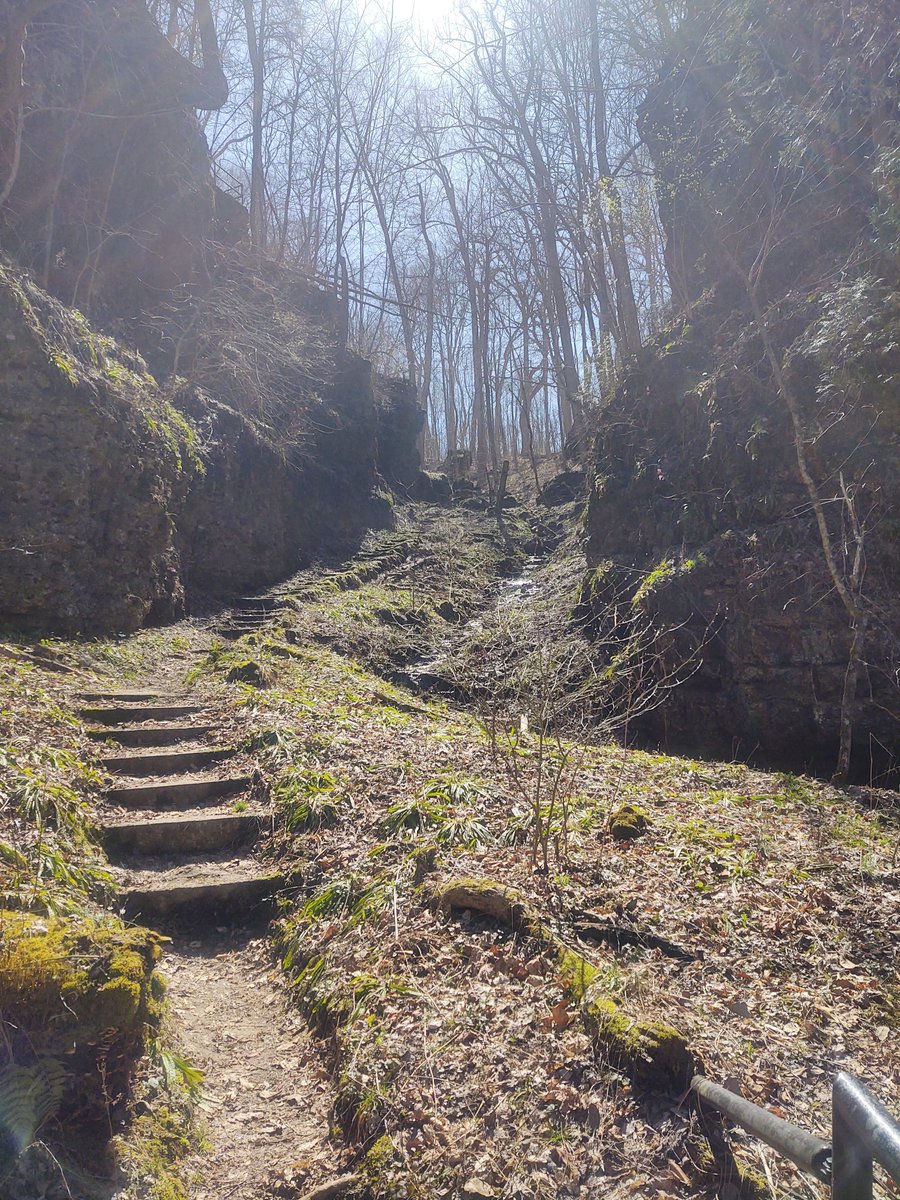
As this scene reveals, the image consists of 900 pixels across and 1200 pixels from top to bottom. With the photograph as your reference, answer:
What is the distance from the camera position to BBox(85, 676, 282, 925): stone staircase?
193 inches

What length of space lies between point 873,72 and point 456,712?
11.2 metres

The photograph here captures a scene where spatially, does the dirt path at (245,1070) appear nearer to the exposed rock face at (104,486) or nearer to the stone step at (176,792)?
the stone step at (176,792)

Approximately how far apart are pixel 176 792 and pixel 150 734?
4.26 feet

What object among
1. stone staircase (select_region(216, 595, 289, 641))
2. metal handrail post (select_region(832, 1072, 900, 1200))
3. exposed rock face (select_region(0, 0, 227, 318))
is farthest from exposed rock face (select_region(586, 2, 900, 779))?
exposed rock face (select_region(0, 0, 227, 318))

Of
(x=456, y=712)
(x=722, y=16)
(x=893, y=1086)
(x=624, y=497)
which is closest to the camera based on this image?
(x=893, y=1086)

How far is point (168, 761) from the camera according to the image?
6.52 metres

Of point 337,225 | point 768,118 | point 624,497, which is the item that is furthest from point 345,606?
point 337,225

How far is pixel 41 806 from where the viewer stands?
15.6ft

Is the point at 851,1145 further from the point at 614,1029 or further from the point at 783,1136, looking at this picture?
the point at 614,1029

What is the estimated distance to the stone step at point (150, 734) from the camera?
6802 mm

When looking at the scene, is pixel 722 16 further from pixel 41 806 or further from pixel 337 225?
pixel 41 806

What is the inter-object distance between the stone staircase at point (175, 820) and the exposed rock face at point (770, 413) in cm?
600

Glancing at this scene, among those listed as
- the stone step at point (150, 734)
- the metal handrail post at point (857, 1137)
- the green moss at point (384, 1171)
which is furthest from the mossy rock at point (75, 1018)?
the stone step at point (150, 734)

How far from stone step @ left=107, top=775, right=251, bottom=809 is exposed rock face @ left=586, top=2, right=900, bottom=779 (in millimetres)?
5902
